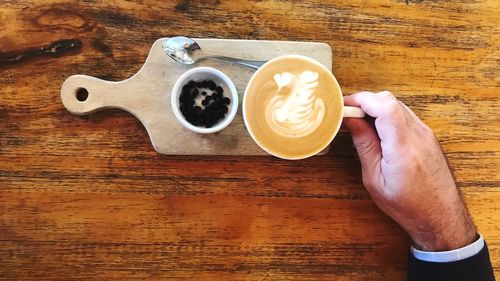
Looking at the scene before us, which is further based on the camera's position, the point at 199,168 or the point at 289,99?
the point at 199,168

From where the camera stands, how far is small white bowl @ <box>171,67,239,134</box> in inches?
41.6

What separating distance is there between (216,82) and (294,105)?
0.19 m

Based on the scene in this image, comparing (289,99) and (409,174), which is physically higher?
(289,99)

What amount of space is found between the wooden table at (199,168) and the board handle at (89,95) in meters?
0.03

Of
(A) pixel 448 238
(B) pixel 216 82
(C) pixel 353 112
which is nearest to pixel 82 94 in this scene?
(B) pixel 216 82

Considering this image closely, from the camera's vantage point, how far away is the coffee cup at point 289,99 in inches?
39.9

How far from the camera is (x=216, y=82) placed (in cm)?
110

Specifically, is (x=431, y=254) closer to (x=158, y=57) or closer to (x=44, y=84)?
(x=158, y=57)

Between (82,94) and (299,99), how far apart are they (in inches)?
18.4

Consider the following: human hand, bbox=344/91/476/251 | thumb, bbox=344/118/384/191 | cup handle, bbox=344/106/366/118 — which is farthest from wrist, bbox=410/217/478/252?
cup handle, bbox=344/106/366/118

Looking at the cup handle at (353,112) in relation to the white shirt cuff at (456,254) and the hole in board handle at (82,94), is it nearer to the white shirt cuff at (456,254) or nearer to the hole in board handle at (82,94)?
the white shirt cuff at (456,254)

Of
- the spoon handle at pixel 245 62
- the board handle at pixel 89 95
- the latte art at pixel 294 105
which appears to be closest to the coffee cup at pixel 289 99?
the latte art at pixel 294 105

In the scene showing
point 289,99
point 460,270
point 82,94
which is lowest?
point 460,270

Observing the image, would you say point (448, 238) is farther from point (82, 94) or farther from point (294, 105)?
point (82, 94)
